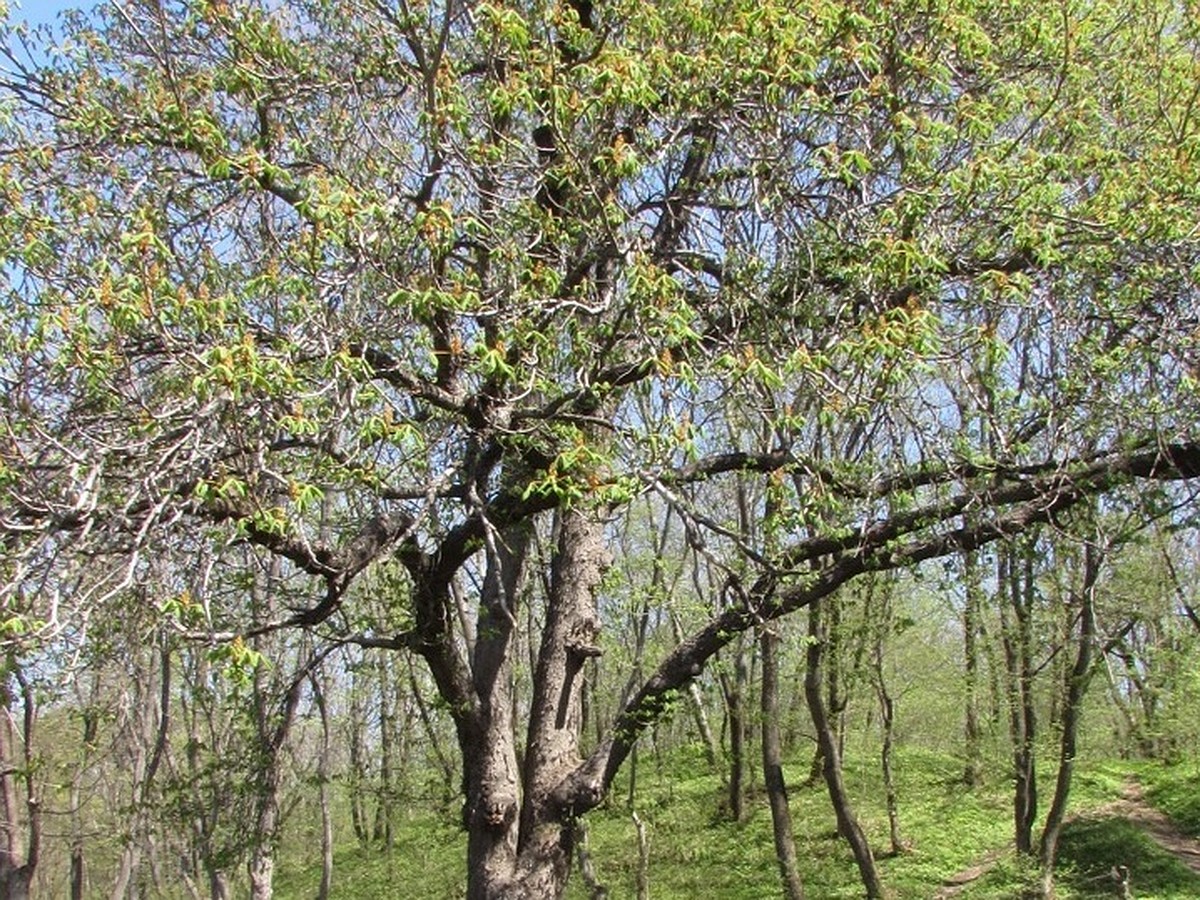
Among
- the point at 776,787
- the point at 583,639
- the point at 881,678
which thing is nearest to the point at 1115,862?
the point at 881,678

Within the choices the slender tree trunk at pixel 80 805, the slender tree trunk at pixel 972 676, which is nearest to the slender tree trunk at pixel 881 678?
the slender tree trunk at pixel 972 676

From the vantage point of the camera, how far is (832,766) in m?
A: 12.8

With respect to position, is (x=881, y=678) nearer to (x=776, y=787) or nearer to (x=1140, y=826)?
(x=776, y=787)

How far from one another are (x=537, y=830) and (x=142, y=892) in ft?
70.3

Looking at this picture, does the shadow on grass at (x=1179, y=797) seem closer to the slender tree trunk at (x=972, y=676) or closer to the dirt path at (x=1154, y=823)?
the dirt path at (x=1154, y=823)

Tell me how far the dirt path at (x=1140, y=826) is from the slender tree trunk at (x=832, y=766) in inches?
39.5

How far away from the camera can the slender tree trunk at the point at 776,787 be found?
12328 mm

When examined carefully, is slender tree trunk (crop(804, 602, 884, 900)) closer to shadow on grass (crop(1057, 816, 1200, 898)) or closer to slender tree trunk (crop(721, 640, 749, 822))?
shadow on grass (crop(1057, 816, 1200, 898))

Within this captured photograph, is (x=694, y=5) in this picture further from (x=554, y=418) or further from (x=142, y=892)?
(x=142, y=892)

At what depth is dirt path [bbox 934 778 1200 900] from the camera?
43.4 feet

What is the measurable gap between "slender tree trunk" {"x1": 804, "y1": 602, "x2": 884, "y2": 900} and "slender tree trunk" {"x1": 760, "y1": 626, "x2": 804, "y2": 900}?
551 mm

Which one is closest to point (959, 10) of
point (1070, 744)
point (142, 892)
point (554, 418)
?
point (554, 418)

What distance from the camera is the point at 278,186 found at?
223 inches

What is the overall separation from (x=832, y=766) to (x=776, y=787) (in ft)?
2.59
